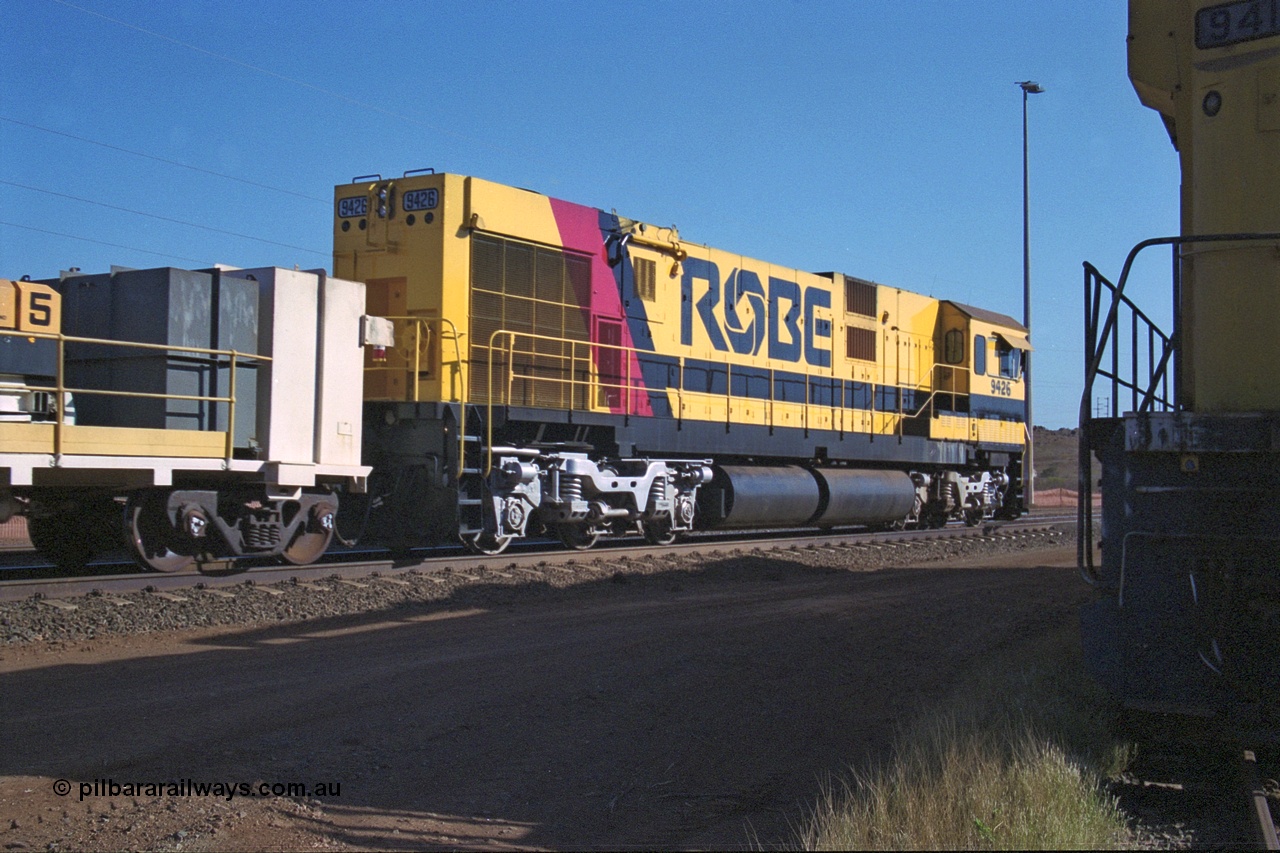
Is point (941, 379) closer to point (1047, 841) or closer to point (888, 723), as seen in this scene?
point (888, 723)

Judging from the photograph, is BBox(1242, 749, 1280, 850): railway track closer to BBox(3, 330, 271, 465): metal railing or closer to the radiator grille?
BBox(3, 330, 271, 465): metal railing

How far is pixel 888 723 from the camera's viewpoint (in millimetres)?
6883

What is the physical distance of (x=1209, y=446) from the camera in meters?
4.96

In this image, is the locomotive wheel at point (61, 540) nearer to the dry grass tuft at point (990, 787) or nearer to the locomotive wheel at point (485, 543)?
the locomotive wheel at point (485, 543)

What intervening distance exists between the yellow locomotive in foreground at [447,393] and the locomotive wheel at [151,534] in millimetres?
21

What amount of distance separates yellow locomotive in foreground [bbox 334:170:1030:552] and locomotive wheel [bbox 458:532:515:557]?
37 mm

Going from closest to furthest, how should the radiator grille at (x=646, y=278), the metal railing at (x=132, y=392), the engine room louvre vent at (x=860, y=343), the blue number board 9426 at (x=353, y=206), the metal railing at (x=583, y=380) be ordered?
the metal railing at (x=132, y=392)
the metal railing at (x=583, y=380)
the blue number board 9426 at (x=353, y=206)
the radiator grille at (x=646, y=278)
the engine room louvre vent at (x=860, y=343)

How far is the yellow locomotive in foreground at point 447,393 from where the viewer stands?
33.4 feet

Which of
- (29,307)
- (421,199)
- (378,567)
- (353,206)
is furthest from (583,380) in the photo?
(29,307)

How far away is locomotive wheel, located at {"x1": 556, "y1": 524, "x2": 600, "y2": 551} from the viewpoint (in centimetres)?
1447

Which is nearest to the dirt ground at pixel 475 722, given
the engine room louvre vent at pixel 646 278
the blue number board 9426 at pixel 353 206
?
the blue number board 9426 at pixel 353 206

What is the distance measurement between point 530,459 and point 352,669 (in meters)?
6.07

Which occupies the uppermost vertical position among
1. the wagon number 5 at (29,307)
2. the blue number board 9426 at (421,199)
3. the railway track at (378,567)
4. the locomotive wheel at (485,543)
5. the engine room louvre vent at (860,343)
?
the blue number board 9426 at (421,199)

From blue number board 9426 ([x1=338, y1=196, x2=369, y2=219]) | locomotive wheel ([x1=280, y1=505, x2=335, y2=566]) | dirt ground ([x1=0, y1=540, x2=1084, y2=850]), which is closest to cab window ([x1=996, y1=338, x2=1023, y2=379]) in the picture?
dirt ground ([x1=0, y1=540, x2=1084, y2=850])
